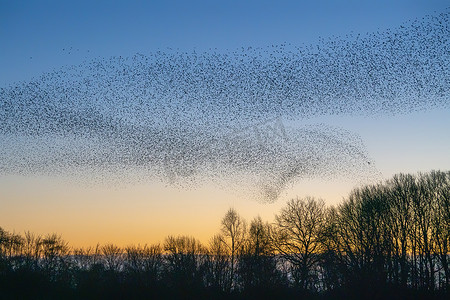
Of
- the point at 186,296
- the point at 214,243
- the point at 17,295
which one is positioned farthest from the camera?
the point at 214,243

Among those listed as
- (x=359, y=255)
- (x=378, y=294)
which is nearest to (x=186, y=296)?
(x=378, y=294)

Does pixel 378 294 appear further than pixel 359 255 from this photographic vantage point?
No

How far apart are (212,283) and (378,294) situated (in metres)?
Answer: 15.2

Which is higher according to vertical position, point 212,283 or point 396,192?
point 396,192

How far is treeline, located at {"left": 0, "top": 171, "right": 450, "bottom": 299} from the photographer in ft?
121

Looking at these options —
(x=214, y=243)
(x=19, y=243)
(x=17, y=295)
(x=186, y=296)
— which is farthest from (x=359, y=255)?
(x=19, y=243)

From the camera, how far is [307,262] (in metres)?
50.3

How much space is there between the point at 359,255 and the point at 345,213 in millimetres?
6321

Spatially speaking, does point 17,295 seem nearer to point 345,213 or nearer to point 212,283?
point 212,283

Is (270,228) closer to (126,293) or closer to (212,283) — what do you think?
(212,283)

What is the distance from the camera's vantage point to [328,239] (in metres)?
51.8

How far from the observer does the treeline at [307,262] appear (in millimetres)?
36875

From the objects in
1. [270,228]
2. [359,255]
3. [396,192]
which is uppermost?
[396,192]

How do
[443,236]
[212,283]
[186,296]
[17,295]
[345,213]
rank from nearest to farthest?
[17,295], [186,296], [212,283], [443,236], [345,213]
